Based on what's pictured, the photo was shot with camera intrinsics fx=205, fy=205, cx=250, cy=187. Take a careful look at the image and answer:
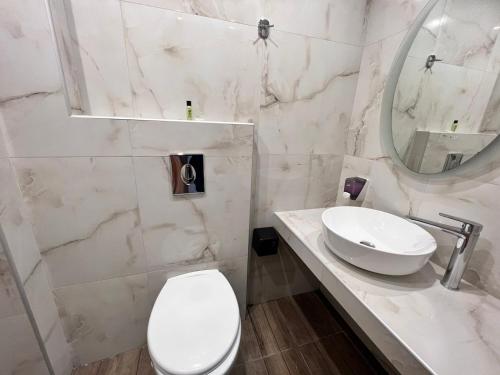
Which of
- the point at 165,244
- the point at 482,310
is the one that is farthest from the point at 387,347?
the point at 165,244

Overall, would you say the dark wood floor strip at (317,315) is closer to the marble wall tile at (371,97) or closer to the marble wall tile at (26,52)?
the marble wall tile at (371,97)

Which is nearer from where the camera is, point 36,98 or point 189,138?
point 36,98

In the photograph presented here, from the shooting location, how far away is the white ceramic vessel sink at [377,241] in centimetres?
73

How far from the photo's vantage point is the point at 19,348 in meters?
0.85

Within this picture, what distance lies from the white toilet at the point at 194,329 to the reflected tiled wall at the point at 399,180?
988 mm

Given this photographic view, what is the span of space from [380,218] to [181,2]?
143cm

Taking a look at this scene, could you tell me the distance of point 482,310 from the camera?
0.70 metres

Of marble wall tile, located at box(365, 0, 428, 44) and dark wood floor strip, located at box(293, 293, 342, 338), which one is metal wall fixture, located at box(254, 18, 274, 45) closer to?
marble wall tile, located at box(365, 0, 428, 44)

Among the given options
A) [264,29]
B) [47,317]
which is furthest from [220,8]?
[47,317]

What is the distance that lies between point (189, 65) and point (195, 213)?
748 millimetres

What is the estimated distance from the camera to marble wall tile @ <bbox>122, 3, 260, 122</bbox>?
36.7 inches

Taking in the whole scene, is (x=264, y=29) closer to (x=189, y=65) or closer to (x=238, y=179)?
(x=189, y=65)

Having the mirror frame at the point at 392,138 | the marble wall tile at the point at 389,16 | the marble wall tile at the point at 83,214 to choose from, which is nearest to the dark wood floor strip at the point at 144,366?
the marble wall tile at the point at 83,214

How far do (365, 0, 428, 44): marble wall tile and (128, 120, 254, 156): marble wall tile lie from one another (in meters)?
0.93
